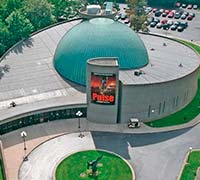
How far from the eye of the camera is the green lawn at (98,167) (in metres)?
51.9

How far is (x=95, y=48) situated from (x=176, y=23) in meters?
57.3

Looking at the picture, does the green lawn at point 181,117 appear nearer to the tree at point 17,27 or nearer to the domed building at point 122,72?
the domed building at point 122,72

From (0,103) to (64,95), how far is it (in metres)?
11.5

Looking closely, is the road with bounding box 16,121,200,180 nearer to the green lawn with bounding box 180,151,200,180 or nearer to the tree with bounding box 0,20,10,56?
the green lawn with bounding box 180,151,200,180

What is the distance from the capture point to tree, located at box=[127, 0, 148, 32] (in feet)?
335

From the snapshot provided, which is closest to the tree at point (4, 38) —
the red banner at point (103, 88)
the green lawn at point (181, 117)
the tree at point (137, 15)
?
the red banner at point (103, 88)

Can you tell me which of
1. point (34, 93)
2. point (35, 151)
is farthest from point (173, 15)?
point (35, 151)

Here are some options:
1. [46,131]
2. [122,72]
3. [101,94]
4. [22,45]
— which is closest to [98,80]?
[101,94]

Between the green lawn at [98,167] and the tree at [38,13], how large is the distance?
2122 inches

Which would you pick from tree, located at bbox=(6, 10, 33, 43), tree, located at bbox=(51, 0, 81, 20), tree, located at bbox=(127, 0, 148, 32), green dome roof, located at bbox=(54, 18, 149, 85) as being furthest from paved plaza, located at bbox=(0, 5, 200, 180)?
tree, located at bbox=(51, 0, 81, 20)

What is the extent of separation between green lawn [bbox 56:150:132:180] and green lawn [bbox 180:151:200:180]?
→ 8092 millimetres

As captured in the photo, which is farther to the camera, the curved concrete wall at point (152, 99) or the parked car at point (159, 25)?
the parked car at point (159, 25)

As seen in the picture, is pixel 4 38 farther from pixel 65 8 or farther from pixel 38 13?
pixel 65 8

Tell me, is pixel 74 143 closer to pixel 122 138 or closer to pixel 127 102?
pixel 122 138
